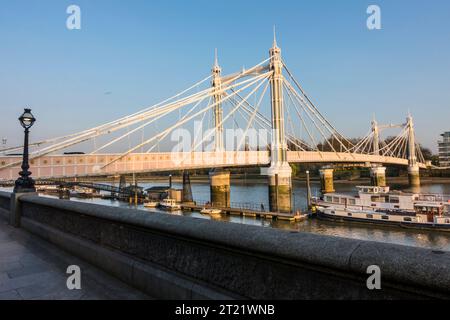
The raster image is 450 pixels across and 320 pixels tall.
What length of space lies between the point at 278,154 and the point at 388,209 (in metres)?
13.0

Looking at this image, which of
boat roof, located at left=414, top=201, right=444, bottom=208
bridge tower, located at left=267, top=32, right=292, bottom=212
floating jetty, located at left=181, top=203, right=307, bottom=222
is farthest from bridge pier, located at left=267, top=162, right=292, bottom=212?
boat roof, located at left=414, top=201, right=444, bottom=208

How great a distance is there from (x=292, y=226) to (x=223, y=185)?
1725 cm

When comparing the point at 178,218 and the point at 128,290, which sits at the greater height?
the point at 178,218

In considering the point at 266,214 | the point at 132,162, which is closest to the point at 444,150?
the point at 266,214

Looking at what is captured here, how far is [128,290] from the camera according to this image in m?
3.22

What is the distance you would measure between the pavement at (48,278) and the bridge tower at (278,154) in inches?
1139

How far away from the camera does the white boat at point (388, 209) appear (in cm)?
2350

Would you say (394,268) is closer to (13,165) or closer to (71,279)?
(71,279)

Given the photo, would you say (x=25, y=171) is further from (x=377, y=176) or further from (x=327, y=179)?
(x=377, y=176)

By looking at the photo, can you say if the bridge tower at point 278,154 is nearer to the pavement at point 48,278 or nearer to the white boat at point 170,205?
the white boat at point 170,205

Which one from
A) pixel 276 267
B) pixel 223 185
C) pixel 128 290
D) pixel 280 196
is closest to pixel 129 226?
pixel 128 290
